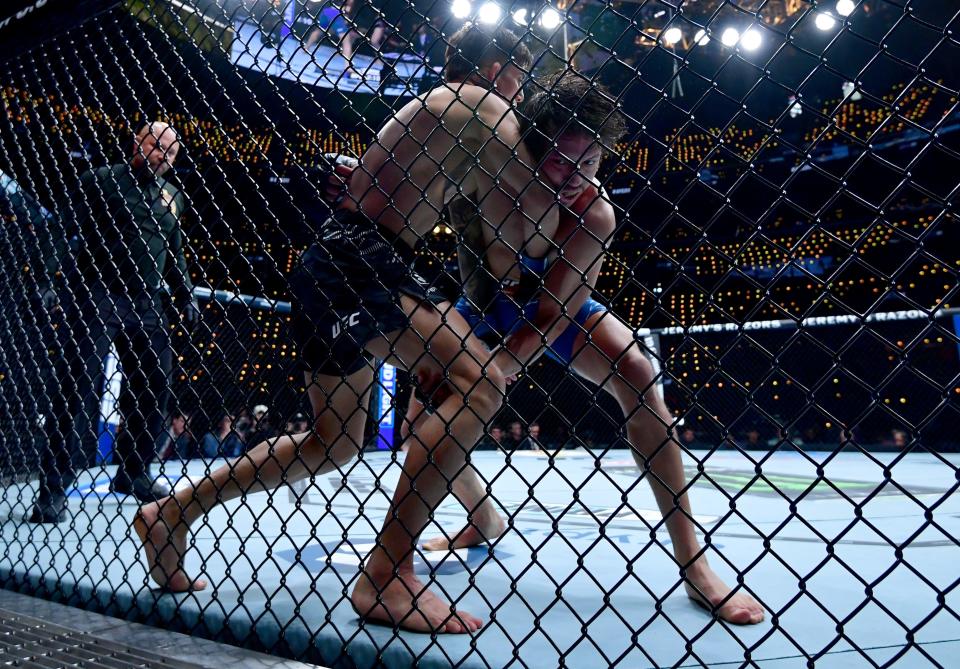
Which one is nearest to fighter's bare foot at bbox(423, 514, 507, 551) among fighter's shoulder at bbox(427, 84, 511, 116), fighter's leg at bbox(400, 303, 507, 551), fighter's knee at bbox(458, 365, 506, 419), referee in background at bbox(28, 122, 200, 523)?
fighter's leg at bbox(400, 303, 507, 551)

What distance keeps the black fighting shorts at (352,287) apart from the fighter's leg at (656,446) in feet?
1.23

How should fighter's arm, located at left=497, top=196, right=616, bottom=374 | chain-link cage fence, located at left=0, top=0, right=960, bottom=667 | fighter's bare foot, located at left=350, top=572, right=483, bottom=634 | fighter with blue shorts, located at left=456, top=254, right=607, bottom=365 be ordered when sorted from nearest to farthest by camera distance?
chain-link cage fence, located at left=0, top=0, right=960, bottom=667 → fighter's bare foot, located at left=350, top=572, right=483, bottom=634 → fighter's arm, located at left=497, top=196, right=616, bottom=374 → fighter with blue shorts, located at left=456, top=254, right=607, bottom=365

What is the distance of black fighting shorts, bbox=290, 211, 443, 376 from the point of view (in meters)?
1.25

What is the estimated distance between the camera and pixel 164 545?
1407 millimetres

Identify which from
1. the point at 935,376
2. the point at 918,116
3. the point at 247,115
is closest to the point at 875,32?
the point at 918,116

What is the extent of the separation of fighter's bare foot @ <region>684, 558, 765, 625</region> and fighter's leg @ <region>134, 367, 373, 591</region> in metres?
0.74

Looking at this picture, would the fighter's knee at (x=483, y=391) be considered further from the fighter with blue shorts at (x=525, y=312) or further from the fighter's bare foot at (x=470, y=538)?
the fighter's bare foot at (x=470, y=538)

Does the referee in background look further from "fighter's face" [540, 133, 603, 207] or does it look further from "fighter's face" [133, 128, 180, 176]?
"fighter's face" [540, 133, 603, 207]

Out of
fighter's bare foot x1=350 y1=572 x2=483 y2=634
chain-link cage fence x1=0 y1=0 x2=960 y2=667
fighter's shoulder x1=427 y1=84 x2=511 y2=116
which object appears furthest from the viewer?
fighter's shoulder x1=427 y1=84 x2=511 y2=116

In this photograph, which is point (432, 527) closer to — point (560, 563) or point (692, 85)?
point (560, 563)

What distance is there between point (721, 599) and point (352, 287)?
89 centimetres

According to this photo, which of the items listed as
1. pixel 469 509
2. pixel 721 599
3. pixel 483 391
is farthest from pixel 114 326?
pixel 721 599

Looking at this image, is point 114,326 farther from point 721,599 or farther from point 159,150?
point 721,599

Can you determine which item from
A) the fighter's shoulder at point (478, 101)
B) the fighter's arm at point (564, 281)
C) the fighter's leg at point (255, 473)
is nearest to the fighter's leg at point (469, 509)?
the fighter's leg at point (255, 473)
